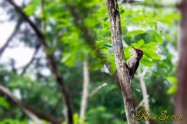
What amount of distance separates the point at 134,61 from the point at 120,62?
4cm

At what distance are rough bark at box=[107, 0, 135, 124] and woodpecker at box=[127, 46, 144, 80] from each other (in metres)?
0.01

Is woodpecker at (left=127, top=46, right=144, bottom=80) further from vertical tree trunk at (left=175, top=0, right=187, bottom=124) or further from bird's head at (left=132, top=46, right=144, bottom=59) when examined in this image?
vertical tree trunk at (left=175, top=0, right=187, bottom=124)

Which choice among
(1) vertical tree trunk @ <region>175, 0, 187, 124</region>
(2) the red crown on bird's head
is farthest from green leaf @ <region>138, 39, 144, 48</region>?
(1) vertical tree trunk @ <region>175, 0, 187, 124</region>

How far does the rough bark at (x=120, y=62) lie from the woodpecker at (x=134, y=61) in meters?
0.01

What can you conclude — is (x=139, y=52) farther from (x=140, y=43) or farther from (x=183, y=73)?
(x=183, y=73)

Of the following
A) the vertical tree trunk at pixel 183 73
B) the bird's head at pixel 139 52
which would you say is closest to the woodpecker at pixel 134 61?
the bird's head at pixel 139 52

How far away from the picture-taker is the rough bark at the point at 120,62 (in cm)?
35

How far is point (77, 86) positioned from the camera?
3.21 meters

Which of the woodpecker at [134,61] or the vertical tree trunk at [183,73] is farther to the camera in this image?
the woodpecker at [134,61]

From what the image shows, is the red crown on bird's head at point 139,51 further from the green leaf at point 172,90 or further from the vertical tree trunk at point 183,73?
the vertical tree trunk at point 183,73

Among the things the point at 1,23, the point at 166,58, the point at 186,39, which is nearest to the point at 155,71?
the point at 166,58

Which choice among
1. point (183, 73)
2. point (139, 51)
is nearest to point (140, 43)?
point (139, 51)

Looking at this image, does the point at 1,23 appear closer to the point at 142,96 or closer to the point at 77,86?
the point at 77,86

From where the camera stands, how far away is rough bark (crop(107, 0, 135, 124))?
35cm
